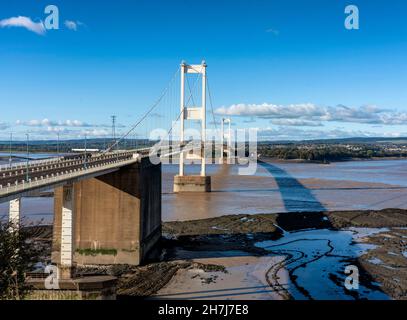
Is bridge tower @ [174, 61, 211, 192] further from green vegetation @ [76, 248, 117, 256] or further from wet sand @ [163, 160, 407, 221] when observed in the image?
green vegetation @ [76, 248, 117, 256]

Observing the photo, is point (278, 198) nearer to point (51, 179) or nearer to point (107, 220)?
point (107, 220)

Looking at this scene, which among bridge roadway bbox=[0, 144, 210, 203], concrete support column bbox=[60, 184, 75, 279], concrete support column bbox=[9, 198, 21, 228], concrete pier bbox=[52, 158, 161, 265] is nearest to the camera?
bridge roadway bbox=[0, 144, 210, 203]

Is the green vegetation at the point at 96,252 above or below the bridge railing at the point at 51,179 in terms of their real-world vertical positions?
below

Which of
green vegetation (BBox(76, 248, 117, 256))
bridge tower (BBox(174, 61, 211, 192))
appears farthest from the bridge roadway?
bridge tower (BBox(174, 61, 211, 192))

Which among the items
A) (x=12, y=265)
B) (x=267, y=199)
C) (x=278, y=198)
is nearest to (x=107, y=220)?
(x=12, y=265)

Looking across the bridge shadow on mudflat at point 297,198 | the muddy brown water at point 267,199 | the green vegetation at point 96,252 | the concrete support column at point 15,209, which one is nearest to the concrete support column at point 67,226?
the concrete support column at point 15,209

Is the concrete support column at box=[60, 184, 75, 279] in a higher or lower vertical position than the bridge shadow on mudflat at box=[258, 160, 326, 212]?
higher

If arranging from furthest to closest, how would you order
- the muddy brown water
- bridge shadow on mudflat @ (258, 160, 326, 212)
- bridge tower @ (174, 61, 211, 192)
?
1. bridge tower @ (174, 61, 211, 192)
2. bridge shadow on mudflat @ (258, 160, 326, 212)
3. the muddy brown water

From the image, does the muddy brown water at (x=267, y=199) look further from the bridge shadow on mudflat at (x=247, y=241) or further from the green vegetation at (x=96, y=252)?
the green vegetation at (x=96, y=252)
